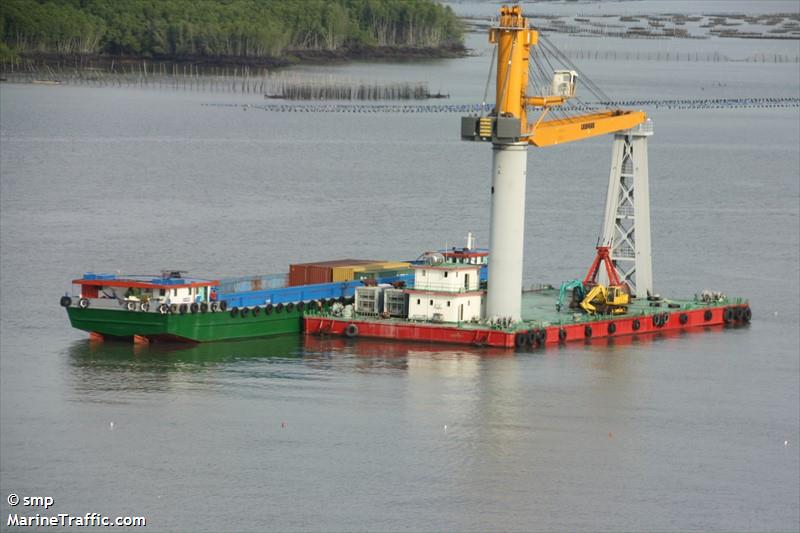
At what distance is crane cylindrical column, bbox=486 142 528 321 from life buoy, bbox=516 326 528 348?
3.77 feet

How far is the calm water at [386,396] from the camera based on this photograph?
1709 inches

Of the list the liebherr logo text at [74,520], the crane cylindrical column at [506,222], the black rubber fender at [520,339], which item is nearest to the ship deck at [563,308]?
the black rubber fender at [520,339]

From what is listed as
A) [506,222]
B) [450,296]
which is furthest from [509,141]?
[450,296]

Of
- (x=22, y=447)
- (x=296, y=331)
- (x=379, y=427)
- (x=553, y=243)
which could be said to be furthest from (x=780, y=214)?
(x=22, y=447)

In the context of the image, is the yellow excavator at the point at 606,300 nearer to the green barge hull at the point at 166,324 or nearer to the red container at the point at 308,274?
the red container at the point at 308,274

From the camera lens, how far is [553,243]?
82.5 metres

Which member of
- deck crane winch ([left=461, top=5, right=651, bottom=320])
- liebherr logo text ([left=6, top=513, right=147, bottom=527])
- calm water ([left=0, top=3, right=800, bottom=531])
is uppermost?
deck crane winch ([left=461, top=5, right=651, bottom=320])

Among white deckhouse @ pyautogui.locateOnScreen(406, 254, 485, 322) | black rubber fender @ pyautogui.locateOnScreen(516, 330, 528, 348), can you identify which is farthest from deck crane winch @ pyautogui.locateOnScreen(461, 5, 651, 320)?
black rubber fender @ pyautogui.locateOnScreen(516, 330, 528, 348)

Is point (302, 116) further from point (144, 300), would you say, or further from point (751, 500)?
point (751, 500)

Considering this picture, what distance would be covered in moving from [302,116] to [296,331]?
309 feet

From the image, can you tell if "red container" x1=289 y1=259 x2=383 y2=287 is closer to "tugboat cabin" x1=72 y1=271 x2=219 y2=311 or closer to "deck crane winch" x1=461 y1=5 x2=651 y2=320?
"tugboat cabin" x1=72 y1=271 x2=219 y2=311

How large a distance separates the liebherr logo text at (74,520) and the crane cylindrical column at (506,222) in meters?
20.3

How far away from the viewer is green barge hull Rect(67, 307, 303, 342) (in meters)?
57.7

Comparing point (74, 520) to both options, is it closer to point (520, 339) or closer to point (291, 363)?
point (291, 363)
